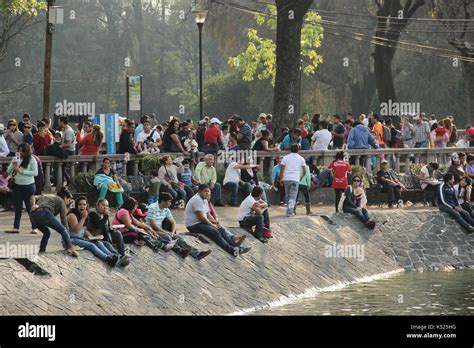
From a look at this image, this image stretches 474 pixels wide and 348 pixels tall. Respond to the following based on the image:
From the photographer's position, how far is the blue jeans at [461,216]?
3475 cm

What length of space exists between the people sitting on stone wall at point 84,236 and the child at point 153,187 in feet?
19.3

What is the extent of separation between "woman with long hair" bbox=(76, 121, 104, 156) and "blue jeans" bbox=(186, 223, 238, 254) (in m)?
5.11

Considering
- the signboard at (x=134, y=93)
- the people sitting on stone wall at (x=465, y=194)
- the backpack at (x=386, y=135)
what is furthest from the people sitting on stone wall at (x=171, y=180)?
the backpack at (x=386, y=135)

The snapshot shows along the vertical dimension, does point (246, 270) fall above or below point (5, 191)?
below

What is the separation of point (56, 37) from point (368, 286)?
6267cm

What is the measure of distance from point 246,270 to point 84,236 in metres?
4.99

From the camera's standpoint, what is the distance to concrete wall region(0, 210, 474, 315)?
2128 centimetres

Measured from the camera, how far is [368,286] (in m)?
29.3

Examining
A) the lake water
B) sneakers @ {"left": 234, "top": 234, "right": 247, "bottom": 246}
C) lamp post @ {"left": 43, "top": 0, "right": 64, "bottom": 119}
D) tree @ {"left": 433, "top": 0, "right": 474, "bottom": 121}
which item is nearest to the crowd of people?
sneakers @ {"left": 234, "top": 234, "right": 247, "bottom": 246}

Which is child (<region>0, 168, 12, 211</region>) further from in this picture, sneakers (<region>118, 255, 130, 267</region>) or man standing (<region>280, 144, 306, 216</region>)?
man standing (<region>280, 144, 306, 216</region>)

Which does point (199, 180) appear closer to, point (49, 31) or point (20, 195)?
point (20, 195)

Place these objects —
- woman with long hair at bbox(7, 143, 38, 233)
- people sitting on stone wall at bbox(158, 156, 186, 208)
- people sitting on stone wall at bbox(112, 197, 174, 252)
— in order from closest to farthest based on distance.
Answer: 1. people sitting on stone wall at bbox(112, 197, 174, 252)
2. woman with long hair at bbox(7, 143, 38, 233)
3. people sitting on stone wall at bbox(158, 156, 186, 208)

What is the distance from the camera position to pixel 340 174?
106 feet

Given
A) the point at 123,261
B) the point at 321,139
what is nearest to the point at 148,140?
the point at 321,139
